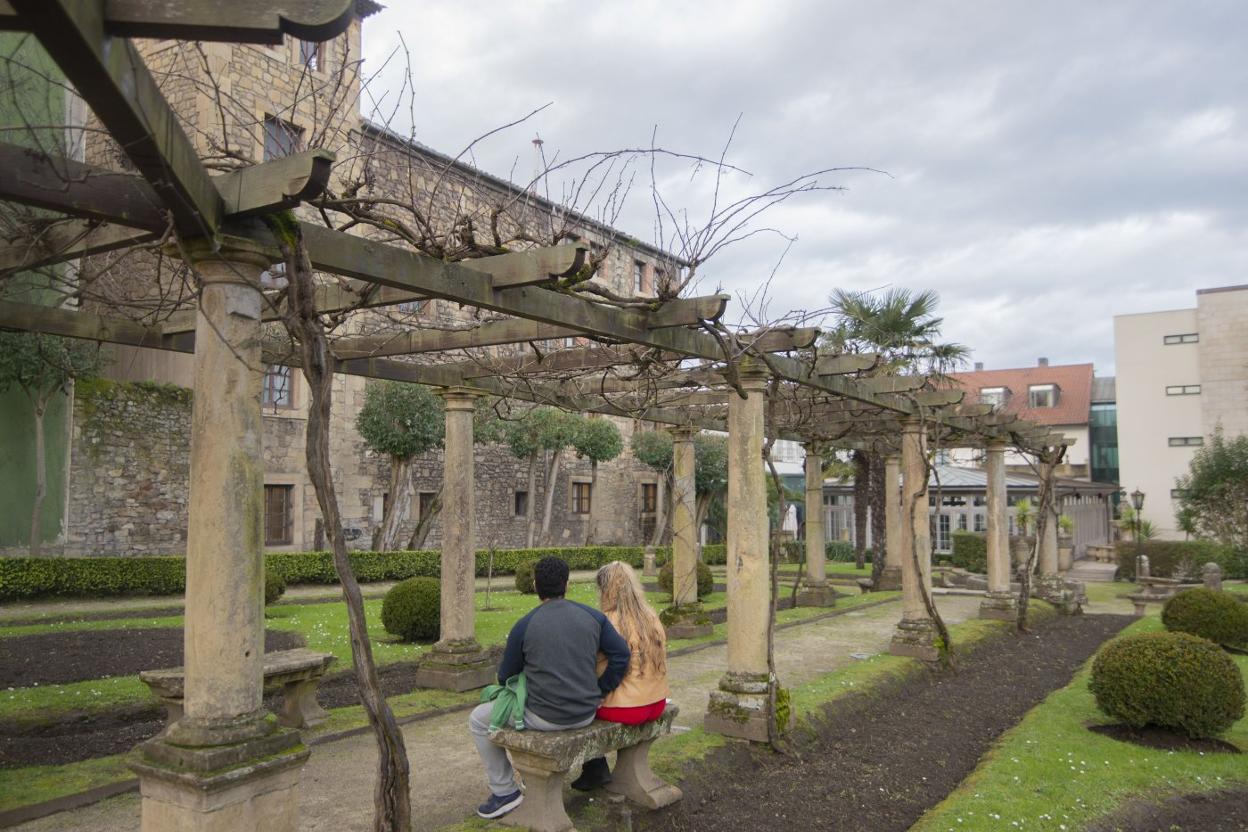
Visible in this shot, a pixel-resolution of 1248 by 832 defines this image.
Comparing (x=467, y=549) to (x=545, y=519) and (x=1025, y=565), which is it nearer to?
(x=1025, y=565)

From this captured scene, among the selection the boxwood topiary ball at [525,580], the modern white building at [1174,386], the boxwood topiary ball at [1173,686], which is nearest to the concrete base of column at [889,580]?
the boxwood topiary ball at [525,580]

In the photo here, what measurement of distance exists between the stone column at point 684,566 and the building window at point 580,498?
18.2 meters

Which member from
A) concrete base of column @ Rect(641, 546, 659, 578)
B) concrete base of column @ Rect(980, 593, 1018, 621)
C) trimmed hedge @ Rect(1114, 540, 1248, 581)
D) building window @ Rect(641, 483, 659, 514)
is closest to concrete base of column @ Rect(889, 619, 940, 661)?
concrete base of column @ Rect(980, 593, 1018, 621)

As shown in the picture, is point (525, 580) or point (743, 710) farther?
point (525, 580)

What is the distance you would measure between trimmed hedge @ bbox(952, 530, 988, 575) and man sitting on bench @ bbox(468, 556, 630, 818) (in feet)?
80.6

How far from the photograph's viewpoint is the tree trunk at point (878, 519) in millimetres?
20031

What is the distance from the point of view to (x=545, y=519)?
27531mm

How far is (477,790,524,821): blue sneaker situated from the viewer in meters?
4.88

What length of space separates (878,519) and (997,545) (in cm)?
676

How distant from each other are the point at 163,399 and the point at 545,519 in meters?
12.1

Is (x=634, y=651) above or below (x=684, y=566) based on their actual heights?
above

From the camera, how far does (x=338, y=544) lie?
3855 millimetres

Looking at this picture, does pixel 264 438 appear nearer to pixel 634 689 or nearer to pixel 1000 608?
pixel 1000 608

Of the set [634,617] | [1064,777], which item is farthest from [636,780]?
[1064,777]
